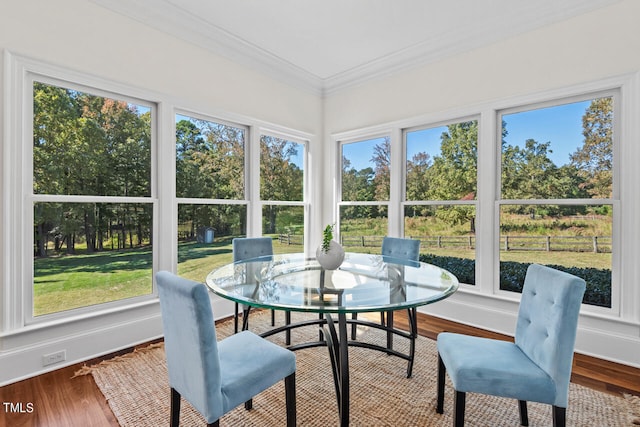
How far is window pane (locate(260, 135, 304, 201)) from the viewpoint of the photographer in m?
4.08

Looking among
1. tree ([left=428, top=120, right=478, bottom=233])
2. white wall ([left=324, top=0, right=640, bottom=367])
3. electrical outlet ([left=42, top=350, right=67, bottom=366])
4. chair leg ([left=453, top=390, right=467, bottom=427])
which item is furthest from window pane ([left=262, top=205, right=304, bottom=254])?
chair leg ([left=453, top=390, right=467, bottom=427])

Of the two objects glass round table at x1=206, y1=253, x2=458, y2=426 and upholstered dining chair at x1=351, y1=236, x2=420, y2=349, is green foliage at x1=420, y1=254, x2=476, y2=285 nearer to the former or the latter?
upholstered dining chair at x1=351, y1=236, x2=420, y2=349

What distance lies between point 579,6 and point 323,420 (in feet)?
12.2

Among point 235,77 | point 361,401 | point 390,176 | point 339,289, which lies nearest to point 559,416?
point 361,401

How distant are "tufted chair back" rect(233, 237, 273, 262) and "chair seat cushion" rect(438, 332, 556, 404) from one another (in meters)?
2.01

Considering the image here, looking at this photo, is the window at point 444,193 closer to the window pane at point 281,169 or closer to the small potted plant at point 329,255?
the window pane at point 281,169

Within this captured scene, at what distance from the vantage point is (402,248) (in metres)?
3.07

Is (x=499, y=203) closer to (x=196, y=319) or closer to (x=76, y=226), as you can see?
(x=196, y=319)

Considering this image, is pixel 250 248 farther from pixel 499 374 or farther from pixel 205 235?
pixel 499 374

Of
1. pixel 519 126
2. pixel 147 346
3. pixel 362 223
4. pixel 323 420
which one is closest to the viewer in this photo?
pixel 323 420

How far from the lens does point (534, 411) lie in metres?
1.92

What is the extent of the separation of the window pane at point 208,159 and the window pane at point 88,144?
12.8 inches

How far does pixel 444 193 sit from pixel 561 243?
3.84 feet

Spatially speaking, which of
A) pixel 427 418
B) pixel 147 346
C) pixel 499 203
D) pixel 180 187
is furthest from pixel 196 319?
pixel 499 203
